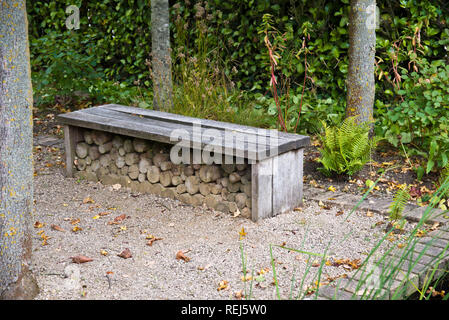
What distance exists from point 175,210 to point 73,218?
0.71 m

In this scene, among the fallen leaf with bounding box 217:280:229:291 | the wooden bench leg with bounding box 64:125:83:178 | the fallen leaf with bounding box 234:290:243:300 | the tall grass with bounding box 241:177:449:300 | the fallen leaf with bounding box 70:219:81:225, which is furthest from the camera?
the wooden bench leg with bounding box 64:125:83:178

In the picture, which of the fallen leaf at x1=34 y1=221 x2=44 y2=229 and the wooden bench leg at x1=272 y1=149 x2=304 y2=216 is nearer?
the fallen leaf at x1=34 y1=221 x2=44 y2=229

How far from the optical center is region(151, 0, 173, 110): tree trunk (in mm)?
5363

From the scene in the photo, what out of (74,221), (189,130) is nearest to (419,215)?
(189,130)

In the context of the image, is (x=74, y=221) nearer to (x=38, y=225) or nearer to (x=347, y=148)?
(x=38, y=225)

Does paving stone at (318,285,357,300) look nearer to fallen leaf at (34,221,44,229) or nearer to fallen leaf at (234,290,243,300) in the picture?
fallen leaf at (234,290,243,300)

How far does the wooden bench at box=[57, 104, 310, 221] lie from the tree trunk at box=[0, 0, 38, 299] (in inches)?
56.4

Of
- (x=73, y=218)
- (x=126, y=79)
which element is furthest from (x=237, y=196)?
(x=126, y=79)

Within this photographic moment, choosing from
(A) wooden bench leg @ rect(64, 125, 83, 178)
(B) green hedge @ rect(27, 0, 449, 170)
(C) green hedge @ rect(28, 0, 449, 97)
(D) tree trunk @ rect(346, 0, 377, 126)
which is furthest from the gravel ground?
(C) green hedge @ rect(28, 0, 449, 97)

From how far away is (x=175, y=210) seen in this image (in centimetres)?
400

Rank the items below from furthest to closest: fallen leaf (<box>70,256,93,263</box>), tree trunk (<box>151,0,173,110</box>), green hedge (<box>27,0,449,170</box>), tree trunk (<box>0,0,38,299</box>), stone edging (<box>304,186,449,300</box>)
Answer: tree trunk (<box>151,0,173,110</box>)
green hedge (<box>27,0,449,170</box>)
fallen leaf (<box>70,256,93,263</box>)
stone edging (<box>304,186,449,300</box>)
tree trunk (<box>0,0,38,299</box>)

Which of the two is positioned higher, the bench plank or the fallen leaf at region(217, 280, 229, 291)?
the bench plank

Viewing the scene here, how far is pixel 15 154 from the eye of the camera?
8.36 ft
